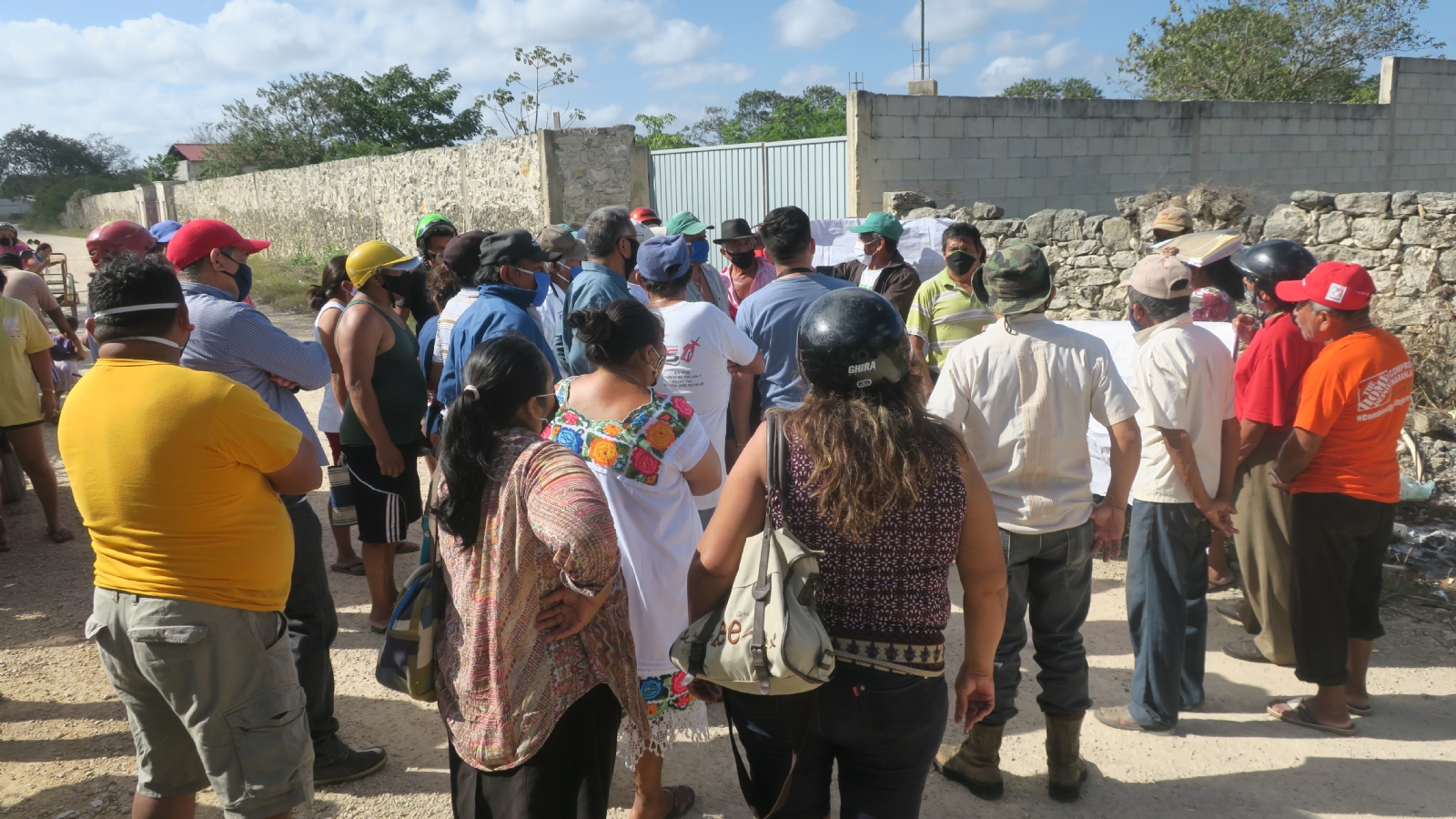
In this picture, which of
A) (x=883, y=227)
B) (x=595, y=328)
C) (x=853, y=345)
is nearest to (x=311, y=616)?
(x=595, y=328)

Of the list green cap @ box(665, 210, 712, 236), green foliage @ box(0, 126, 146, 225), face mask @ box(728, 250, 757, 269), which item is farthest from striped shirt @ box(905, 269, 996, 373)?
green foliage @ box(0, 126, 146, 225)

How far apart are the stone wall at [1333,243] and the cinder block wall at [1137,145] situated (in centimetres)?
215

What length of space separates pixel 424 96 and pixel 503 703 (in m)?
30.8

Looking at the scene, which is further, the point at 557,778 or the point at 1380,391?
the point at 1380,391

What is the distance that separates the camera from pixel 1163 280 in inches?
131

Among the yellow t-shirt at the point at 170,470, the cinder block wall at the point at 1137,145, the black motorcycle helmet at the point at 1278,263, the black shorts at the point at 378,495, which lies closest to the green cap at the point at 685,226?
the black shorts at the point at 378,495

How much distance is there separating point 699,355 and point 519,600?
170cm

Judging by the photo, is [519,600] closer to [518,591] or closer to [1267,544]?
[518,591]

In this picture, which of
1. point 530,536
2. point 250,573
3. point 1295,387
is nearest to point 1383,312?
point 1295,387

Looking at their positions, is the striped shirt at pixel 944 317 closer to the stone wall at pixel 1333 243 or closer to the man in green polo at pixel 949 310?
the man in green polo at pixel 949 310

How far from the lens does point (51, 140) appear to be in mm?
71938

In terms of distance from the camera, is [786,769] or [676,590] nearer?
[786,769]

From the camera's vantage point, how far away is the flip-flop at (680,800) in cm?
310

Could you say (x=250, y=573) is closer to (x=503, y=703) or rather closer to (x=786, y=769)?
(x=503, y=703)
